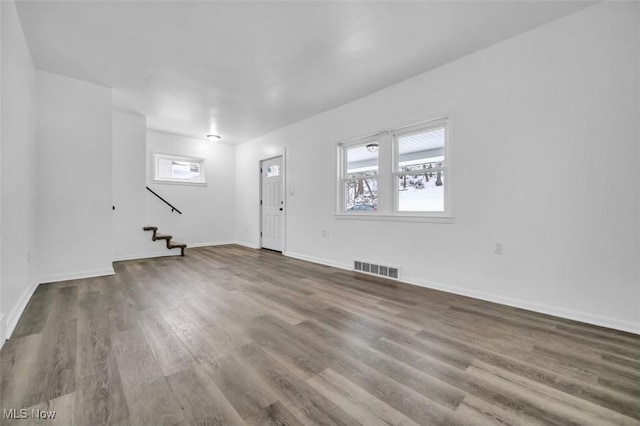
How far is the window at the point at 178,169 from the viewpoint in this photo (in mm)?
5961

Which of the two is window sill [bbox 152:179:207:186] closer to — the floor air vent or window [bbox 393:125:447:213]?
the floor air vent

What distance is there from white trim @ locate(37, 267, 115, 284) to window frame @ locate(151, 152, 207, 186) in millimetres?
2545

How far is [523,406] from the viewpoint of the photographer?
1.33 metres

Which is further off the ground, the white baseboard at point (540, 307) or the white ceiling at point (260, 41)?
the white ceiling at point (260, 41)

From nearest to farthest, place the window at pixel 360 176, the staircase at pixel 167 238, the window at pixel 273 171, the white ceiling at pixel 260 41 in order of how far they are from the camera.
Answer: the white ceiling at pixel 260 41 → the window at pixel 360 176 → the staircase at pixel 167 238 → the window at pixel 273 171

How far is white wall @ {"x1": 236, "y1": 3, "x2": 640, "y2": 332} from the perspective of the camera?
2188mm

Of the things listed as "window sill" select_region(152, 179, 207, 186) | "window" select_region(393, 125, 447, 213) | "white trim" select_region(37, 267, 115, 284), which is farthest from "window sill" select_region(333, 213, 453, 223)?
"window sill" select_region(152, 179, 207, 186)

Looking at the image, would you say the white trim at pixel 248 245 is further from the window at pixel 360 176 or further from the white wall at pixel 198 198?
the window at pixel 360 176

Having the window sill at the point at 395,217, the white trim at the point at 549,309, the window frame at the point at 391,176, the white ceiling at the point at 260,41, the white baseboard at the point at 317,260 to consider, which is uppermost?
the white ceiling at the point at 260,41

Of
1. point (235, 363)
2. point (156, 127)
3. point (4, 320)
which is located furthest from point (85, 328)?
point (156, 127)

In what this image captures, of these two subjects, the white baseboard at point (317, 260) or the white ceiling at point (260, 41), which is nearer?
the white ceiling at point (260, 41)

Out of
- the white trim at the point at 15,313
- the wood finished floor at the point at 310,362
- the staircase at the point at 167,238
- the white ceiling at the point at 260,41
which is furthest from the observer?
the staircase at the point at 167,238

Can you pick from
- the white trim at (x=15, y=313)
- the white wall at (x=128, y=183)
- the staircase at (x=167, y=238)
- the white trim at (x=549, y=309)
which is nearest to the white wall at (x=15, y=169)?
the white trim at (x=15, y=313)

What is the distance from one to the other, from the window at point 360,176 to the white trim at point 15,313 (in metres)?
3.81
